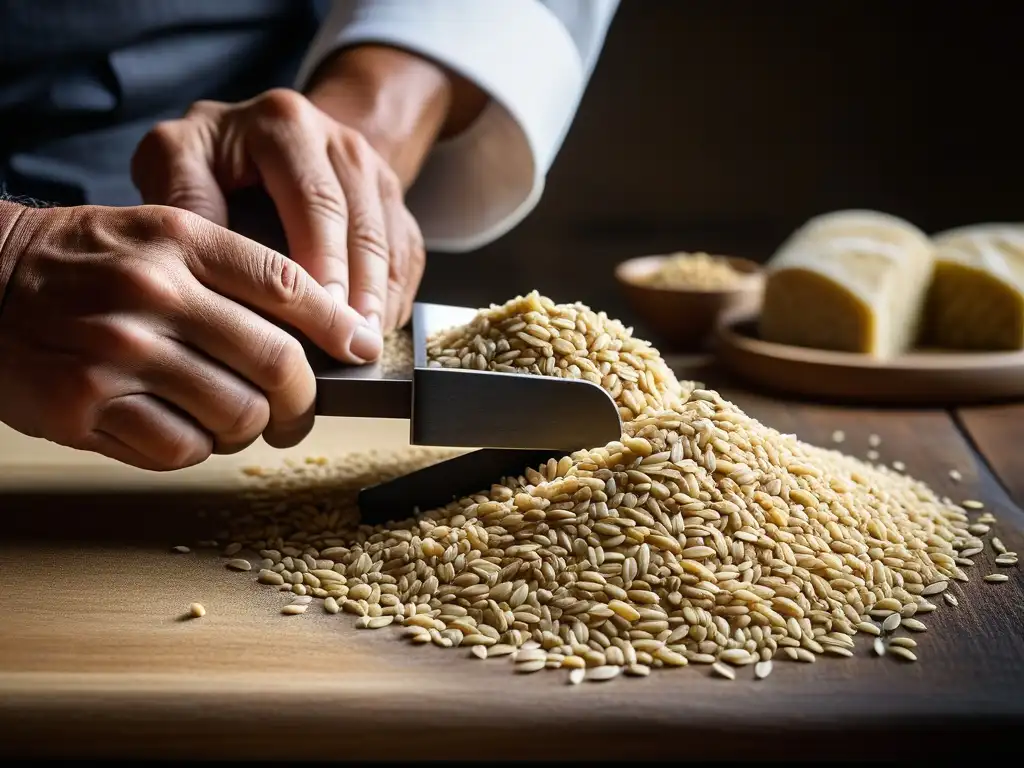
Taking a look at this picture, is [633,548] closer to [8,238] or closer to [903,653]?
[903,653]

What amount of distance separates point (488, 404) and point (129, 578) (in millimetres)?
375

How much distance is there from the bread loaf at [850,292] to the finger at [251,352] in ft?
3.43

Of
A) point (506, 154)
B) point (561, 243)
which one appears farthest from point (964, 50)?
point (506, 154)

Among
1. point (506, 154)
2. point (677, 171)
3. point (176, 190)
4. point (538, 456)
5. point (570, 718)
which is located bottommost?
point (570, 718)

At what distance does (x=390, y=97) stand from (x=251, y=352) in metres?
0.67

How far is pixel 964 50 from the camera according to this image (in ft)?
8.55

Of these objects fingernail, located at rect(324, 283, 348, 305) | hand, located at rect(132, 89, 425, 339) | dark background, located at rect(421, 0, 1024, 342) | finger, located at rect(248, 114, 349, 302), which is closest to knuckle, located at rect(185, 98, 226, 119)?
hand, located at rect(132, 89, 425, 339)

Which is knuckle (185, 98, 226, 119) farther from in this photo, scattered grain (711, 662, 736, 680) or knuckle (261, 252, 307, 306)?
scattered grain (711, 662, 736, 680)

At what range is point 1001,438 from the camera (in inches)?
58.6

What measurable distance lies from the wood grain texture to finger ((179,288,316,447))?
2.80 ft

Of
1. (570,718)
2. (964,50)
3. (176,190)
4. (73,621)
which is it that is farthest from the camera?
(964,50)

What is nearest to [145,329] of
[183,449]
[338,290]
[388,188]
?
[183,449]

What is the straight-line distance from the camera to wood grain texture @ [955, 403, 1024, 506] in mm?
1333

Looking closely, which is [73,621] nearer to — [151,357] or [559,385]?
[151,357]
